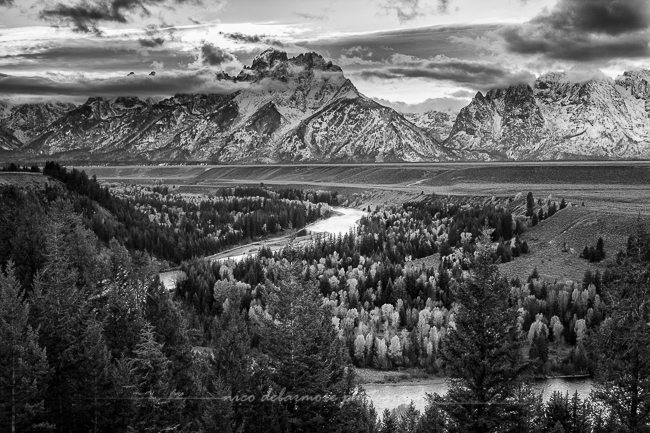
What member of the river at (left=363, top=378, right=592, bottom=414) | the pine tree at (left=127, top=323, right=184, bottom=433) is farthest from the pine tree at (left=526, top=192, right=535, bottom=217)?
the pine tree at (left=127, top=323, right=184, bottom=433)

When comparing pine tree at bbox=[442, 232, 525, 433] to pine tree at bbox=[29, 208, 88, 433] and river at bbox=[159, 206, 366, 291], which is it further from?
river at bbox=[159, 206, 366, 291]

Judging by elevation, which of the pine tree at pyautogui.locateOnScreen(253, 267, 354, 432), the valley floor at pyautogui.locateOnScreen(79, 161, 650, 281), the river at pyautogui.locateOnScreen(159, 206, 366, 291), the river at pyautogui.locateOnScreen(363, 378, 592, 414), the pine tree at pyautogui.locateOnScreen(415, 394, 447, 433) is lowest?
the river at pyautogui.locateOnScreen(159, 206, 366, 291)

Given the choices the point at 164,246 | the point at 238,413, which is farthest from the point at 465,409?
the point at 164,246

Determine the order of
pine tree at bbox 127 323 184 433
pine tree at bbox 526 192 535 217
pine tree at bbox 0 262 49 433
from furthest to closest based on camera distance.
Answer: pine tree at bbox 526 192 535 217, pine tree at bbox 0 262 49 433, pine tree at bbox 127 323 184 433

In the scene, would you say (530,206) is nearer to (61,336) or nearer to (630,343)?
(630,343)

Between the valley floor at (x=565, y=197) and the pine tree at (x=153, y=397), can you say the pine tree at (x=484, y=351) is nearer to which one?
the valley floor at (x=565, y=197)

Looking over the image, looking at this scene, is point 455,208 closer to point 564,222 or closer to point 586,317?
point 564,222
